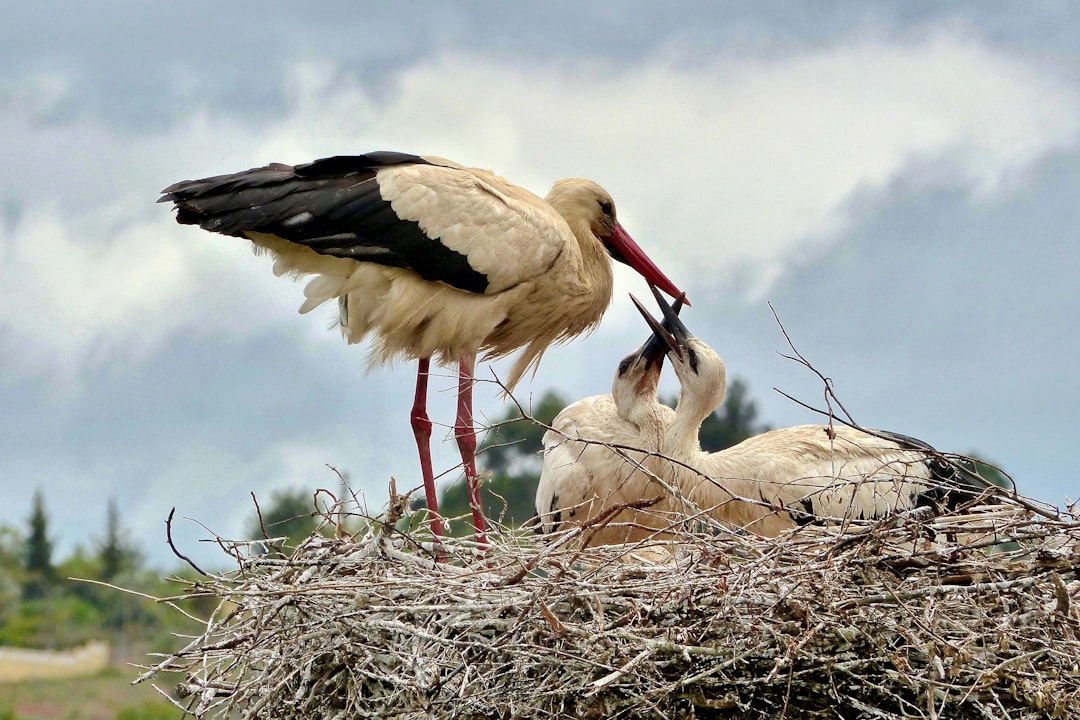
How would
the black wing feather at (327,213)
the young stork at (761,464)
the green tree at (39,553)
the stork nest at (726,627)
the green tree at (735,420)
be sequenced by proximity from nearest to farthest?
the stork nest at (726,627), the black wing feather at (327,213), the young stork at (761,464), the green tree at (735,420), the green tree at (39,553)

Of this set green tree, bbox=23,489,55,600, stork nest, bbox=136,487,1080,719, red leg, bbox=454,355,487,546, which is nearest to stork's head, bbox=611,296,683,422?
red leg, bbox=454,355,487,546

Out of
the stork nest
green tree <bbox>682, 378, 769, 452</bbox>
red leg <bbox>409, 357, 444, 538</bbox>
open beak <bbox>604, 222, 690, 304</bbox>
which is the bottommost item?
the stork nest

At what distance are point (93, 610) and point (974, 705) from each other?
47906 mm

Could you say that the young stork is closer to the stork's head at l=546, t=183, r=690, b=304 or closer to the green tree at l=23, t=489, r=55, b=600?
the stork's head at l=546, t=183, r=690, b=304

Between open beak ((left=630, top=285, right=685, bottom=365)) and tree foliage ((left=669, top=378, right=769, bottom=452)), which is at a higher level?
tree foliage ((left=669, top=378, right=769, bottom=452))

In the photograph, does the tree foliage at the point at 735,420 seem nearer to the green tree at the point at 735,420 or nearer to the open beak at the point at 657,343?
the green tree at the point at 735,420

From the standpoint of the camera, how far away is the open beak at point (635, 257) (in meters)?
5.70

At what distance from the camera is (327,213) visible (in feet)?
16.1

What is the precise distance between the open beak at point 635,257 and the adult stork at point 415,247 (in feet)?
1.01

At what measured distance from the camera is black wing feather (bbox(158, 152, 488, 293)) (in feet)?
15.8

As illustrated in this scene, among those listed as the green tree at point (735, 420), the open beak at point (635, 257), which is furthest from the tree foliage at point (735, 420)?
the open beak at point (635, 257)

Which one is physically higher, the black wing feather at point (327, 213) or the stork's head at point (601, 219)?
the stork's head at point (601, 219)

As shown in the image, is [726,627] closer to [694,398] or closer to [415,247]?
[694,398]

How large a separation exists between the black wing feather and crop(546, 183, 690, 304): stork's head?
62 cm
